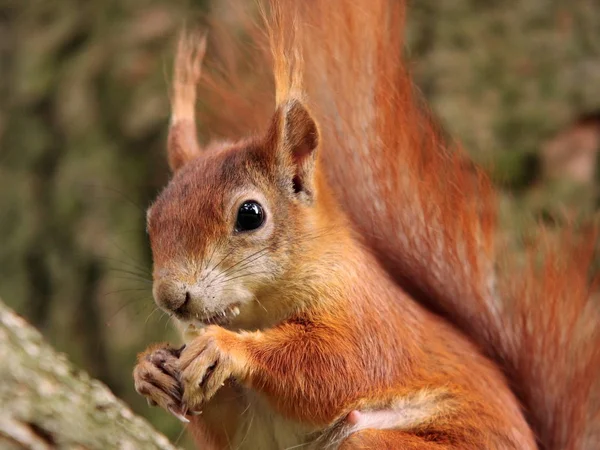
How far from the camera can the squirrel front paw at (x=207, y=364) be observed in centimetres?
104

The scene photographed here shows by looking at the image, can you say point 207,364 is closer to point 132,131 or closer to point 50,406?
point 50,406

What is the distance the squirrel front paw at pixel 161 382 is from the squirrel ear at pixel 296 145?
32 centimetres

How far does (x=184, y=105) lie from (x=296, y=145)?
31 cm

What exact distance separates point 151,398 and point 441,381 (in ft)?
1.44

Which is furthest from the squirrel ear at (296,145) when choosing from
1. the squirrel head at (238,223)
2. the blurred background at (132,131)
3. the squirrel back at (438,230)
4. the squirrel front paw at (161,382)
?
the blurred background at (132,131)

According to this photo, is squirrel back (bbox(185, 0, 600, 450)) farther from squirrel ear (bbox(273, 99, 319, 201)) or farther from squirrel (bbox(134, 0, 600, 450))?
squirrel ear (bbox(273, 99, 319, 201))

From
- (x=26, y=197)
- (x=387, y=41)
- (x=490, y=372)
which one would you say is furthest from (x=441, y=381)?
(x=26, y=197)

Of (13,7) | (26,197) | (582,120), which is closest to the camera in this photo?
(582,120)

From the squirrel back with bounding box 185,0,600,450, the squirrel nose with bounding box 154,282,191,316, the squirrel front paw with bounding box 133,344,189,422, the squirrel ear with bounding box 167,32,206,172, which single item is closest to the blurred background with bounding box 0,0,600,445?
the squirrel back with bounding box 185,0,600,450

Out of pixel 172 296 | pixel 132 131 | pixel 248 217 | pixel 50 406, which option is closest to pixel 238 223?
pixel 248 217

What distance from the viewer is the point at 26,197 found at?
8.89 ft

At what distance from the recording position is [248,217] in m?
1.12

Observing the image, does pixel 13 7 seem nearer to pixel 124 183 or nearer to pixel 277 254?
pixel 124 183

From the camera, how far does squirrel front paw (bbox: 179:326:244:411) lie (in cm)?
104
